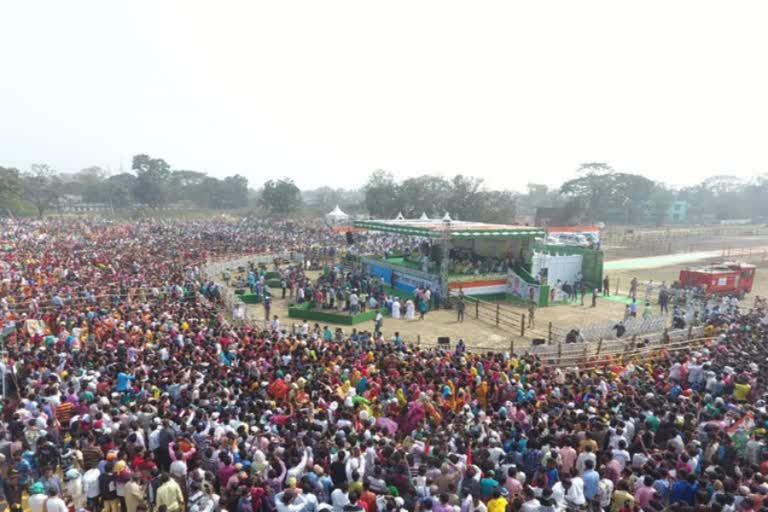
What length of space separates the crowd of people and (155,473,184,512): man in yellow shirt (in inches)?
0.9

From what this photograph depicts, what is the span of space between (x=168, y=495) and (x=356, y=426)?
3143mm

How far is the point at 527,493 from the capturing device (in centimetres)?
605

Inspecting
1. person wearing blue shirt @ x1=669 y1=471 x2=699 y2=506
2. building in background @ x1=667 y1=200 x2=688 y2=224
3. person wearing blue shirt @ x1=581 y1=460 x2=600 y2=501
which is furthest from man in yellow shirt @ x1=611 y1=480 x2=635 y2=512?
building in background @ x1=667 y1=200 x2=688 y2=224

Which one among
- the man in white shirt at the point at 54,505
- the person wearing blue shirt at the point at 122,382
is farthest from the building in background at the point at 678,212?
the man in white shirt at the point at 54,505

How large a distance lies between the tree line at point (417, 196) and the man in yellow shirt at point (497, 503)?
55.2m

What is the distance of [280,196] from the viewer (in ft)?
244

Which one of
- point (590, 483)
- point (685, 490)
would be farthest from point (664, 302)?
point (590, 483)

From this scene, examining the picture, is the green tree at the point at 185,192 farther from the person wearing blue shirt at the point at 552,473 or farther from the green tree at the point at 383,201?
the person wearing blue shirt at the point at 552,473

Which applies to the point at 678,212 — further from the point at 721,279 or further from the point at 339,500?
the point at 339,500

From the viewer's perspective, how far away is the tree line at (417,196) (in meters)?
64.8

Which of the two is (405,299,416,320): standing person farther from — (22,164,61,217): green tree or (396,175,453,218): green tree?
(22,164,61,217): green tree

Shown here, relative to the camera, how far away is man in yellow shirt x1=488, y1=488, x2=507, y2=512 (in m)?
5.98

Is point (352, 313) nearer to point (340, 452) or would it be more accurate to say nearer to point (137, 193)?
point (340, 452)

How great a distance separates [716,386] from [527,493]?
728 centimetres
